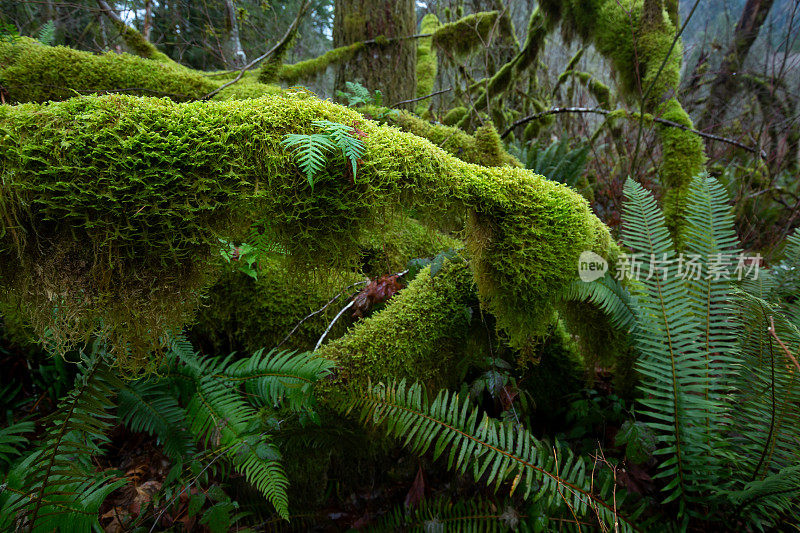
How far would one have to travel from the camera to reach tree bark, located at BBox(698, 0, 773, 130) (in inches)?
225

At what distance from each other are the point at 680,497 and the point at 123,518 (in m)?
2.89

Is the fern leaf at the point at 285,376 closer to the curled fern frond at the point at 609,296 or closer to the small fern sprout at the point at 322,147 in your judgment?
the small fern sprout at the point at 322,147

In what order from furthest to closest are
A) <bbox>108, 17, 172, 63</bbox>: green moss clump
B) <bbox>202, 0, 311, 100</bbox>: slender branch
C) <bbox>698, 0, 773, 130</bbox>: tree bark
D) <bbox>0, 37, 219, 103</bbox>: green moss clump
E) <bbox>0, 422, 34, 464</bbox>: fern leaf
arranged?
<bbox>698, 0, 773, 130</bbox>: tree bark < <bbox>108, 17, 172, 63</bbox>: green moss clump < <bbox>202, 0, 311, 100</bbox>: slender branch < <bbox>0, 37, 219, 103</bbox>: green moss clump < <bbox>0, 422, 34, 464</bbox>: fern leaf

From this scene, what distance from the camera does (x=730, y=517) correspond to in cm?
161

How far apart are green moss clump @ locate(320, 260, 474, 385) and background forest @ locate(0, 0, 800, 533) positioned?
0.05 feet

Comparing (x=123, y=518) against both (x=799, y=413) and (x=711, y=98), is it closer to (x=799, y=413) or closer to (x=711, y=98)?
(x=799, y=413)

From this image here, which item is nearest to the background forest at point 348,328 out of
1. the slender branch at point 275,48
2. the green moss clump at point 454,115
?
the slender branch at point 275,48

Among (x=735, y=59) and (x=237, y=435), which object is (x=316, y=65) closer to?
(x=237, y=435)

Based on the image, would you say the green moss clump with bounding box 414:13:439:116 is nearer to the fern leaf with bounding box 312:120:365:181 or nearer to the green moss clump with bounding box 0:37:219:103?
the green moss clump with bounding box 0:37:219:103

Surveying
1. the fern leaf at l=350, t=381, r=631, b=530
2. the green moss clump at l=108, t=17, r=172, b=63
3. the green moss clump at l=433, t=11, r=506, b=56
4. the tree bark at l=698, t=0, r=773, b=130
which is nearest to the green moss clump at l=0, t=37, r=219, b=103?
the green moss clump at l=108, t=17, r=172, b=63

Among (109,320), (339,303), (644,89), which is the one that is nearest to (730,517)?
(339,303)

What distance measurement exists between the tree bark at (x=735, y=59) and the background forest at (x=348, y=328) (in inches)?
157

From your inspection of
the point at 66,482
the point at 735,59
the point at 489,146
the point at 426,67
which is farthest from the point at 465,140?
the point at 735,59

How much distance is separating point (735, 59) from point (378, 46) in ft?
20.0
